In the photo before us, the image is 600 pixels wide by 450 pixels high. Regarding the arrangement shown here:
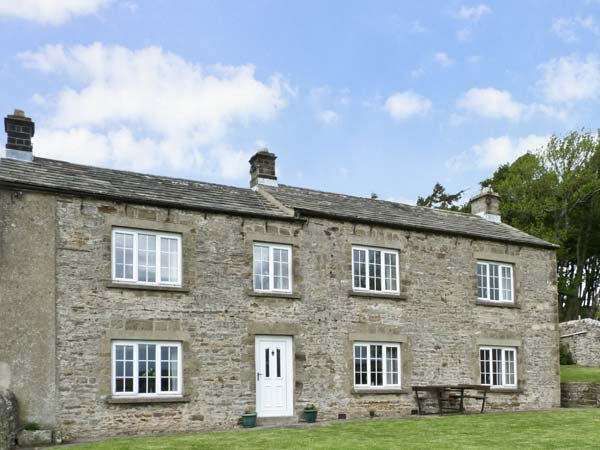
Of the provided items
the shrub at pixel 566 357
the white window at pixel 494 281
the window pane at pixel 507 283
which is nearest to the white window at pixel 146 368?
the white window at pixel 494 281

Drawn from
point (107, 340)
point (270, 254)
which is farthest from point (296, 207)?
point (107, 340)

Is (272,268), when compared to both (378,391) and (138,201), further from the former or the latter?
(378,391)

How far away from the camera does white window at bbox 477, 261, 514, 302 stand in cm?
2270

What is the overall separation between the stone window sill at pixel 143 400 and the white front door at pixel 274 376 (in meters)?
2.11

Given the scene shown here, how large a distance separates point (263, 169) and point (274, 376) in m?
6.56

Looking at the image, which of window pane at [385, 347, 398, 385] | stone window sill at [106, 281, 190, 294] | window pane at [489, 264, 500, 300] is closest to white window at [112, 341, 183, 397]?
stone window sill at [106, 281, 190, 294]

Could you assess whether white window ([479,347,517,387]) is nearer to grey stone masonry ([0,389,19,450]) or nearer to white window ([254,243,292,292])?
white window ([254,243,292,292])

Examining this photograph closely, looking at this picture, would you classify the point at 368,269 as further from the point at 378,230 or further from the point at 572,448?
the point at 572,448

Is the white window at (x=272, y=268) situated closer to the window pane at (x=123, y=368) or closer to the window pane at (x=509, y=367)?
the window pane at (x=123, y=368)

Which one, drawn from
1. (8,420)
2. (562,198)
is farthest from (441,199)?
(8,420)

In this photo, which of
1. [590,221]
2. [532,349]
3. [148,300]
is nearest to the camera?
[148,300]

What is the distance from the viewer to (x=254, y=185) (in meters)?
21.8

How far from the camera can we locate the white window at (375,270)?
20281 mm

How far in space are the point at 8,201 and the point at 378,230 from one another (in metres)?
9.98
